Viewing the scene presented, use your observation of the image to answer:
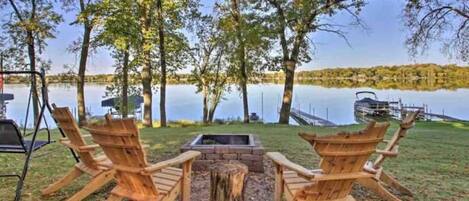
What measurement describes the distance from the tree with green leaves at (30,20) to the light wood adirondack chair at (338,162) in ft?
42.6

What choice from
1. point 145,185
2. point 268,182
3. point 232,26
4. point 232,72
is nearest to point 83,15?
point 232,26

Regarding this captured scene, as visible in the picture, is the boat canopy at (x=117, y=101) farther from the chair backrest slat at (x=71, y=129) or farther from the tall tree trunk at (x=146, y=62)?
the chair backrest slat at (x=71, y=129)

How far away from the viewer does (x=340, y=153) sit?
8.00 feet

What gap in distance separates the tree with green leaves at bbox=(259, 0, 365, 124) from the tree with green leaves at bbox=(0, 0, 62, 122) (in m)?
7.52

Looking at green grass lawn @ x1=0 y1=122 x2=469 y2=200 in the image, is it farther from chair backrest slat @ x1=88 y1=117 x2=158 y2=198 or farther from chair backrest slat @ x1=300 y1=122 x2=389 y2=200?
chair backrest slat @ x1=300 y1=122 x2=389 y2=200

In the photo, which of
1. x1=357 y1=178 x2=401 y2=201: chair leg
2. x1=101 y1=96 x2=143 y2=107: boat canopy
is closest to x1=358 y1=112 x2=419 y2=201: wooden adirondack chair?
x1=357 y1=178 x2=401 y2=201: chair leg

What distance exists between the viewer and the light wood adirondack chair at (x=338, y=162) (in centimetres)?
242

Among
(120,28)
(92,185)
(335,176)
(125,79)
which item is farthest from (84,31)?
(335,176)

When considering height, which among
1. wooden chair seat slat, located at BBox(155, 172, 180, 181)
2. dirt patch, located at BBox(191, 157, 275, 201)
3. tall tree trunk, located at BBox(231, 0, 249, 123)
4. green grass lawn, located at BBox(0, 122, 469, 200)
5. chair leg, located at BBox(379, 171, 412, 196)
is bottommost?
green grass lawn, located at BBox(0, 122, 469, 200)

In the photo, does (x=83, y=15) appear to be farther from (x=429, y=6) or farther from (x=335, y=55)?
(x=335, y=55)

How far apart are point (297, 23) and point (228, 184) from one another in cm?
1123

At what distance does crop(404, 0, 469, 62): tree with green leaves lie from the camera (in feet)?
38.5

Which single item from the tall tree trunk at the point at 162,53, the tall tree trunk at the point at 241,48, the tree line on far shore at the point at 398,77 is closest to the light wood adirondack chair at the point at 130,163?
the tall tree trunk at the point at 162,53

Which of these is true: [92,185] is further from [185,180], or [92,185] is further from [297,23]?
[297,23]
